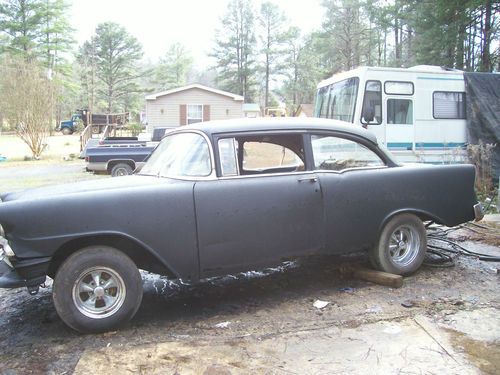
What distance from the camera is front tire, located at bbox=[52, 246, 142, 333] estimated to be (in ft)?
12.2

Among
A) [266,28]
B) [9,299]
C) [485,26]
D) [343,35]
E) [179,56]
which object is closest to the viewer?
[9,299]

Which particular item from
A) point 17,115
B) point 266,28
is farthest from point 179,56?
point 17,115

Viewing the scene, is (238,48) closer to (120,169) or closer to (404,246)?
(120,169)

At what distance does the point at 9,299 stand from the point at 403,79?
9.72 metres

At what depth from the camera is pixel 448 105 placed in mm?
11984

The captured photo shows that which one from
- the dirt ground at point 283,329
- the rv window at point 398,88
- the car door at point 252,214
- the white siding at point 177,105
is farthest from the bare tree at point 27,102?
the car door at point 252,214

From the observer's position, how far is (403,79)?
451 inches

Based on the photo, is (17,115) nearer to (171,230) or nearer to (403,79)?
(403,79)

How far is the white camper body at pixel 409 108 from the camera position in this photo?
11.1 metres

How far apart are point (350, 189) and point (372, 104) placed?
6.92 m

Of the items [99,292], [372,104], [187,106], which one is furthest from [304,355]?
[187,106]

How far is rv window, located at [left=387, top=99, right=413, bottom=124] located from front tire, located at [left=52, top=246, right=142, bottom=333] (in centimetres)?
890

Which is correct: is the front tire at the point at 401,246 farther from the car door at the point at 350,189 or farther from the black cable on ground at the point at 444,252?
the black cable on ground at the point at 444,252

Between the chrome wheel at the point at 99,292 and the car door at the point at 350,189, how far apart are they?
6.59ft
